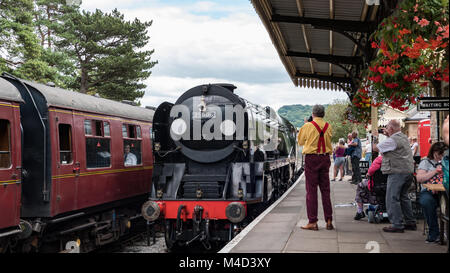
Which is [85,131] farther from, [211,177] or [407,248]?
[407,248]

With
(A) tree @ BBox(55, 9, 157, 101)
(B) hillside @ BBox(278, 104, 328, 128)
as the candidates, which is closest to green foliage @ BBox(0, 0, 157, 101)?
Result: (A) tree @ BBox(55, 9, 157, 101)

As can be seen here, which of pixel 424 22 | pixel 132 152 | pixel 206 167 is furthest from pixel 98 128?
pixel 424 22

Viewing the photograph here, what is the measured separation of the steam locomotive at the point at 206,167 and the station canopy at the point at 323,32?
2376 mm

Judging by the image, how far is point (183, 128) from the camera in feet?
32.2

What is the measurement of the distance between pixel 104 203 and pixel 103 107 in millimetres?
1999

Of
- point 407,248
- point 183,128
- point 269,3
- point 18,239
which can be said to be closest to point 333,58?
point 269,3

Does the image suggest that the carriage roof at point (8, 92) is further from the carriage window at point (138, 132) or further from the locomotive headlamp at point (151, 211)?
the carriage window at point (138, 132)

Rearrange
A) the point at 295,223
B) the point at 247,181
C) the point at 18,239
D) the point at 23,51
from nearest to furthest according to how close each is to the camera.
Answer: the point at 18,239, the point at 295,223, the point at 247,181, the point at 23,51

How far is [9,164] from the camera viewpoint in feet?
23.7

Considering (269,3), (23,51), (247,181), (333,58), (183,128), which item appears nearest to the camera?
(247,181)

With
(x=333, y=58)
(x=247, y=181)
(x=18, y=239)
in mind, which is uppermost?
(x=333, y=58)

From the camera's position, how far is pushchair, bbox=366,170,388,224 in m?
8.30

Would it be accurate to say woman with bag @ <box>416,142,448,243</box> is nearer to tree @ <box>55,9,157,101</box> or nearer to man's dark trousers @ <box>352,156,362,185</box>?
man's dark trousers @ <box>352,156,362,185</box>

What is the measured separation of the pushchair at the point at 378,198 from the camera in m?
8.30
